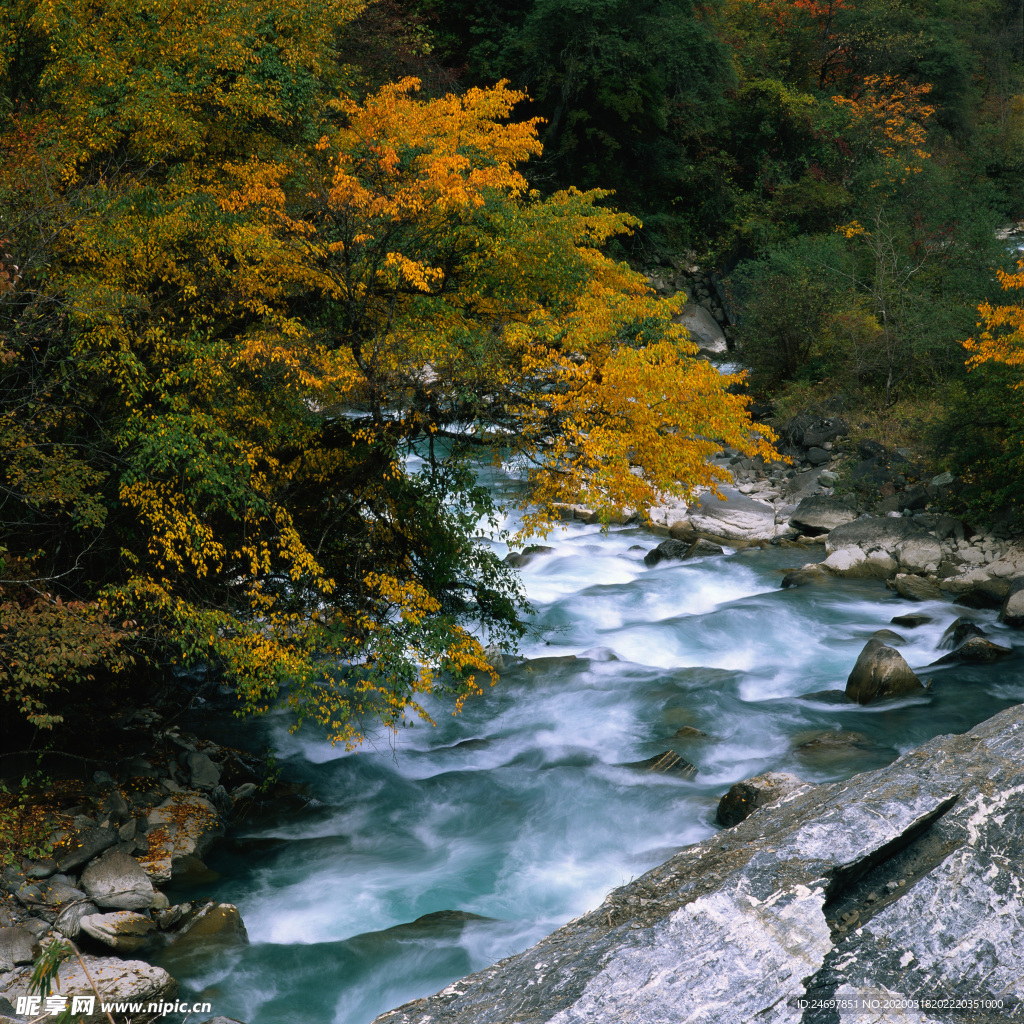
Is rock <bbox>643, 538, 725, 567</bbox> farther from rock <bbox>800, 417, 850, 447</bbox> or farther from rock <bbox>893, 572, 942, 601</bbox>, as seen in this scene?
rock <bbox>800, 417, 850, 447</bbox>

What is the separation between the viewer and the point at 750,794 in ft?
26.3

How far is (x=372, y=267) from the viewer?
9219 millimetres

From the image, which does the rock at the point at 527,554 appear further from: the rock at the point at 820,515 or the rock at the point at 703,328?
the rock at the point at 703,328

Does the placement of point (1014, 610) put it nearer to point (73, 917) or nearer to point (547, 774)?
point (547, 774)

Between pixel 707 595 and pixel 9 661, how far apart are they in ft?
35.5

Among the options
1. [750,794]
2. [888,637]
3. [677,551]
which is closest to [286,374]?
[750,794]

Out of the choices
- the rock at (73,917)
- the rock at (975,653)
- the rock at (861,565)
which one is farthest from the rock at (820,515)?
the rock at (73,917)

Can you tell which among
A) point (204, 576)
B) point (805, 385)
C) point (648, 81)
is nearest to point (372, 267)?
point (204, 576)

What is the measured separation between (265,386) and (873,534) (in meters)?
11.8

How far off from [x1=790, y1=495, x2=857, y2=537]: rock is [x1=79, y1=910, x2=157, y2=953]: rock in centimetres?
1411

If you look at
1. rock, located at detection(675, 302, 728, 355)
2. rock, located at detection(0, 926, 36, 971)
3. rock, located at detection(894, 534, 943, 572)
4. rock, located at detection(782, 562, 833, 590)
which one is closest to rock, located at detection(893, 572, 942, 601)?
rock, located at detection(894, 534, 943, 572)

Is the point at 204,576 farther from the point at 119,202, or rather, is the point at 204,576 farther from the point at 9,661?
the point at 119,202

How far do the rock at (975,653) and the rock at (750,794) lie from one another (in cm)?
496

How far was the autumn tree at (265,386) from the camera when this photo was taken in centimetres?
796
